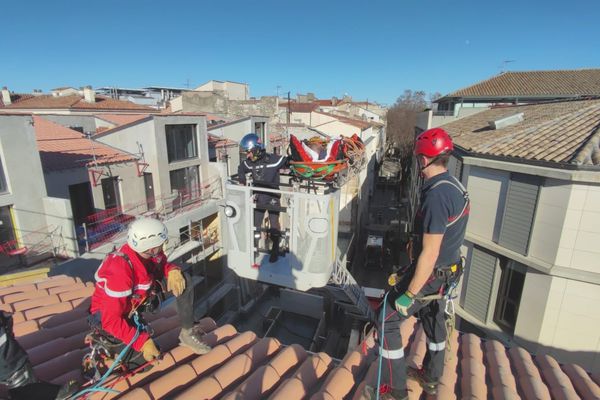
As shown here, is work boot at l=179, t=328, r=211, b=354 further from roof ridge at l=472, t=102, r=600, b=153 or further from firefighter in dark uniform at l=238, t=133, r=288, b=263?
roof ridge at l=472, t=102, r=600, b=153

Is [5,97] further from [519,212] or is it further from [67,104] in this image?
[519,212]

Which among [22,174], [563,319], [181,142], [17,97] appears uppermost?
[17,97]

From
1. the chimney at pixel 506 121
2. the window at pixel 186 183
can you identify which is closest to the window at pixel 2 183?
the window at pixel 186 183

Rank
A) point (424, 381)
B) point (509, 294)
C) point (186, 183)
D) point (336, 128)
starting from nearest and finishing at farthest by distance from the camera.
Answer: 1. point (424, 381)
2. point (509, 294)
3. point (186, 183)
4. point (336, 128)

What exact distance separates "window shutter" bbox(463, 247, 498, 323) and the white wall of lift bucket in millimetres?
7254

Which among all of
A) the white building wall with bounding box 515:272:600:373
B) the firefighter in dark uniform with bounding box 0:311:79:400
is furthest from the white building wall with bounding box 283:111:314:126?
the firefighter in dark uniform with bounding box 0:311:79:400

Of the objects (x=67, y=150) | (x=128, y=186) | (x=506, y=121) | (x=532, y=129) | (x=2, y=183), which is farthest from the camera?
(x=128, y=186)

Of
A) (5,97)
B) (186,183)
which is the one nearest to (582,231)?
(186,183)

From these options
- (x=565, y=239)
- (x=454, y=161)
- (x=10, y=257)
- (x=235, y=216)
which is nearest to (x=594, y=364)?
(x=565, y=239)

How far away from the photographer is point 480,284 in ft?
35.1

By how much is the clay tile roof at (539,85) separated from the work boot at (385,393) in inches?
1278

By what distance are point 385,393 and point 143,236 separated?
9.47 ft

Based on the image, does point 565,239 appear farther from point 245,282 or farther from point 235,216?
point 245,282

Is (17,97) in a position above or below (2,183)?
above
